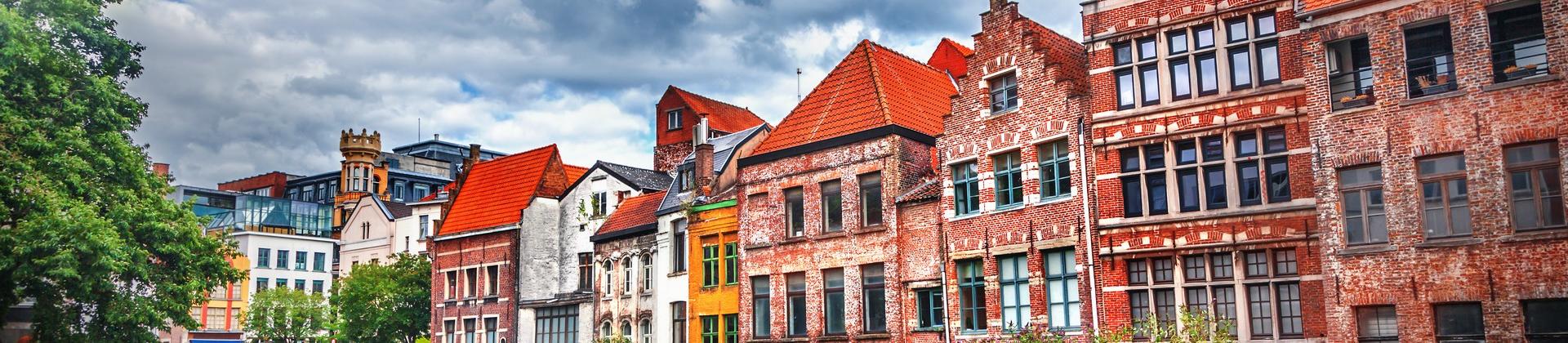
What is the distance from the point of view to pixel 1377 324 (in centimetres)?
2539

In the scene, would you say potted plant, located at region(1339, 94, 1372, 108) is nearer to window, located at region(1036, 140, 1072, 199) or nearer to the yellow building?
window, located at region(1036, 140, 1072, 199)

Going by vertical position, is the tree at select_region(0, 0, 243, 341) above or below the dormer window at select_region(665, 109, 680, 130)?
below

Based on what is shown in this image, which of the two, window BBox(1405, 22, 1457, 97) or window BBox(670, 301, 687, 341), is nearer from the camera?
window BBox(1405, 22, 1457, 97)

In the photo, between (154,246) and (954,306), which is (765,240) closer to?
(954,306)

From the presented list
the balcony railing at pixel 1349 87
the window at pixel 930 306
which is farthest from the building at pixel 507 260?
the balcony railing at pixel 1349 87

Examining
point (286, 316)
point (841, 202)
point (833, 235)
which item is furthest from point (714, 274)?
point (286, 316)

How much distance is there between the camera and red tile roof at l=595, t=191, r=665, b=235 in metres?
45.9

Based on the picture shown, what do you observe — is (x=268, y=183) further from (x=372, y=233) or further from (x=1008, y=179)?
(x=1008, y=179)

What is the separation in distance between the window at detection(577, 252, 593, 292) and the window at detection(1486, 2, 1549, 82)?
31100 millimetres

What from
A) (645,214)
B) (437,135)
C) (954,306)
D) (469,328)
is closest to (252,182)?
(437,135)

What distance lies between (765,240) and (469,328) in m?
18.7

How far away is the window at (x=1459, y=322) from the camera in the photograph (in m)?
24.2

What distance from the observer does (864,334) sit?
3600 centimetres

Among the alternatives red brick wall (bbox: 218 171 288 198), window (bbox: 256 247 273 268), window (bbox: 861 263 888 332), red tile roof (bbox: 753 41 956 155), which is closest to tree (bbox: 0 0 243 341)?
red tile roof (bbox: 753 41 956 155)
